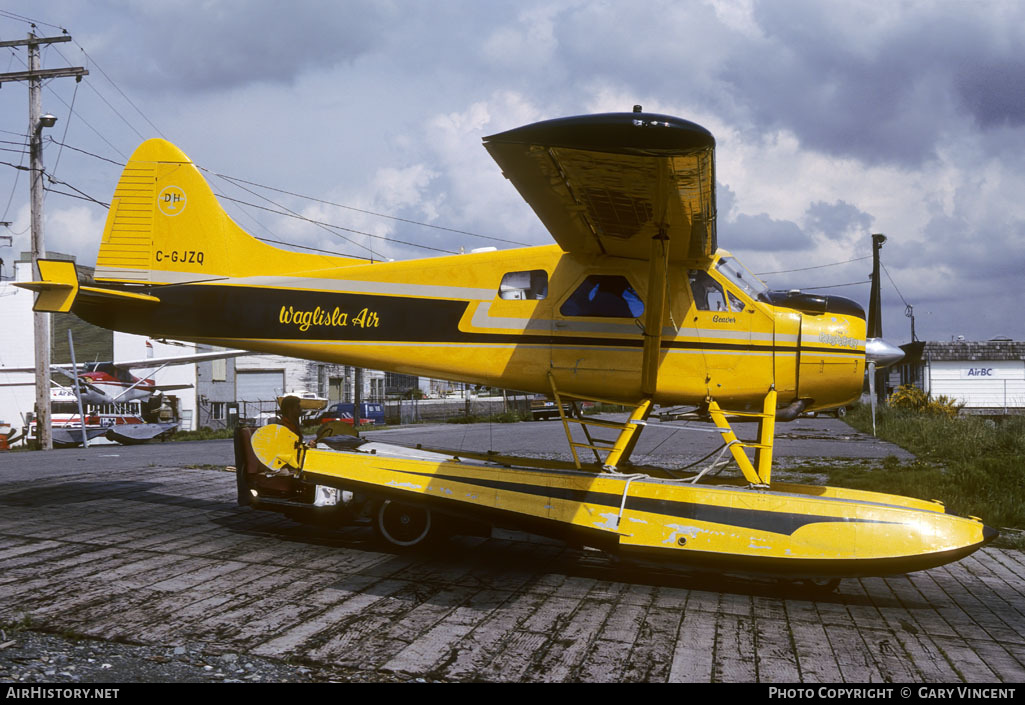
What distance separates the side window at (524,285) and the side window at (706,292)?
59.8 inches

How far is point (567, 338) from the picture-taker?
7.89 meters

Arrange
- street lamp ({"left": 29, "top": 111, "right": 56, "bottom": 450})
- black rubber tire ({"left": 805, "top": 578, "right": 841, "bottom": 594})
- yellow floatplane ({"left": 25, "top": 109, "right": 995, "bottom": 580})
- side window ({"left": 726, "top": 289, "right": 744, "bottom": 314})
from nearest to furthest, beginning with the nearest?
yellow floatplane ({"left": 25, "top": 109, "right": 995, "bottom": 580}) → black rubber tire ({"left": 805, "top": 578, "right": 841, "bottom": 594}) → side window ({"left": 726, "top": 289, "right": 744, "bottom": 314}) → street lamp ({"left": 29, "top": 111, "right": 56, "bottom": 450})

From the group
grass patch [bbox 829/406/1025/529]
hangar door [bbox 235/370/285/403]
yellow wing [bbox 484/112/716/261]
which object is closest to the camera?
yellow wing [bbox 484/112/716/261]

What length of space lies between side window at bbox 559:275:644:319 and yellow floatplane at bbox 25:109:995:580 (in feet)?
0.07

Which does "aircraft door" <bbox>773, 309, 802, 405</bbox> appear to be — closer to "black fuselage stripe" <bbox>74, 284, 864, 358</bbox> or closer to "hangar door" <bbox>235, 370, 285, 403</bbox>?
"black fuselage stripe" <bbox>74, 284, 864, 358</bbox>

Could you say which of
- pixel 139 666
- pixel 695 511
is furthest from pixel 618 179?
pixel 139 666

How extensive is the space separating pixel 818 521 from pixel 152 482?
32.9ft

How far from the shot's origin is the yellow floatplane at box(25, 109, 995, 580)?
647 cm

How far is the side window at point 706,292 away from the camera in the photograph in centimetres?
784

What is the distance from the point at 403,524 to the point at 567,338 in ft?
8.43

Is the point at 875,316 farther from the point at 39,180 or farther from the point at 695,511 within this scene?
the point at 39,180

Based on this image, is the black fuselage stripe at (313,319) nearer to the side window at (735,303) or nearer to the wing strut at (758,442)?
the side window at (735,303)

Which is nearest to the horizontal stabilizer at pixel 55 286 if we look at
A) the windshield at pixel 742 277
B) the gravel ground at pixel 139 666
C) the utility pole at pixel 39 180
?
the gravel ground at pixel 139 666

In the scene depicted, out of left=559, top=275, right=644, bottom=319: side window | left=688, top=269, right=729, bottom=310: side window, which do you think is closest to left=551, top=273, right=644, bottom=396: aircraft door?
left=559, top=275, right=644, bottom=319: side window
